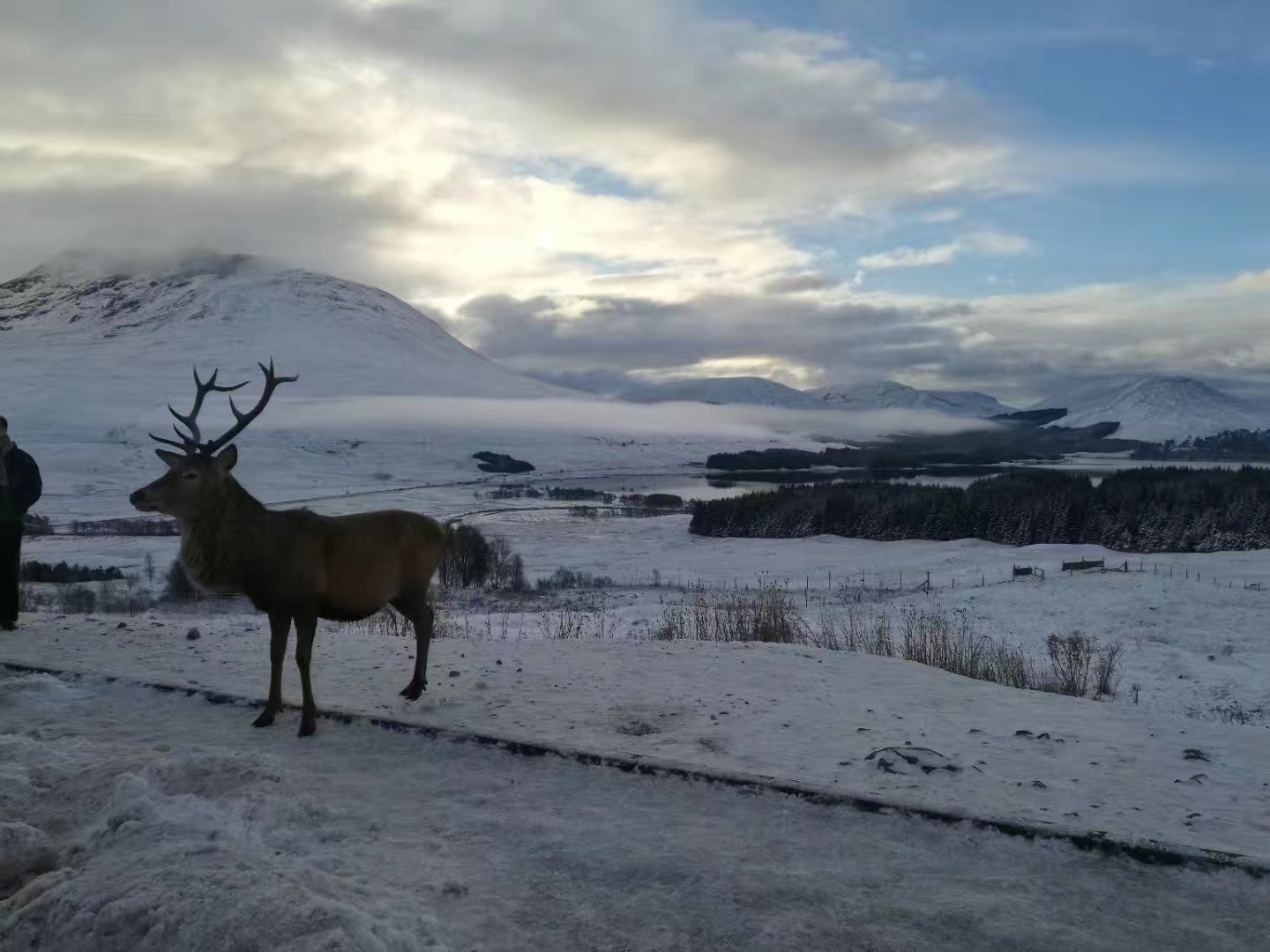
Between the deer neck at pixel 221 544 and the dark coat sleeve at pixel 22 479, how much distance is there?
4.39m

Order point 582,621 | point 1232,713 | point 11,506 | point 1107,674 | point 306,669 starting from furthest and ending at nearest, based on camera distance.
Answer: point 582,621 → point 1232,713 → point 1107,674 → point 11,506 → point 306,669

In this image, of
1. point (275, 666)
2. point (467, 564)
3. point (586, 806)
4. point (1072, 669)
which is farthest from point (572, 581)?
point (586, 806)

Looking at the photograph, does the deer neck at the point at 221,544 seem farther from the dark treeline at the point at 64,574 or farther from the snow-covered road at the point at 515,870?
the dark treeline at the point at 64,574

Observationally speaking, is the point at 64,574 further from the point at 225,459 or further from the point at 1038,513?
the point at 1038,513

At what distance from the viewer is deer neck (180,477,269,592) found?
5.87 meters

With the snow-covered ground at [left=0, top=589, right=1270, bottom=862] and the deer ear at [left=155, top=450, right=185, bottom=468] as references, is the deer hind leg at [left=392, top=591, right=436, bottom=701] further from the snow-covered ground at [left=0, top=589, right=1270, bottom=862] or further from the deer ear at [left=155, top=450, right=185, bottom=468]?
the deer ear at [left=155, top=450, right=185, bottom=468]

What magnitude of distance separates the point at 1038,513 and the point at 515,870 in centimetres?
6514

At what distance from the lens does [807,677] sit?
787 centimetres

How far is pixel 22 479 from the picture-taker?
912 cm

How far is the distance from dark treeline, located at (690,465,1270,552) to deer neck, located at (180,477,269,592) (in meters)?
57.8

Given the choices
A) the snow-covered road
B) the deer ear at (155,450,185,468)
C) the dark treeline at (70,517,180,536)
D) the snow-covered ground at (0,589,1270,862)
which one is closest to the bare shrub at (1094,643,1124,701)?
the snow-covered ground at (0,589,1270,862)

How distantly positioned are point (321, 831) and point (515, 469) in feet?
463

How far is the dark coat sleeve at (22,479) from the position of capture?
9031 millimetres

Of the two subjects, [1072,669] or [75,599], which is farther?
[75,599]
